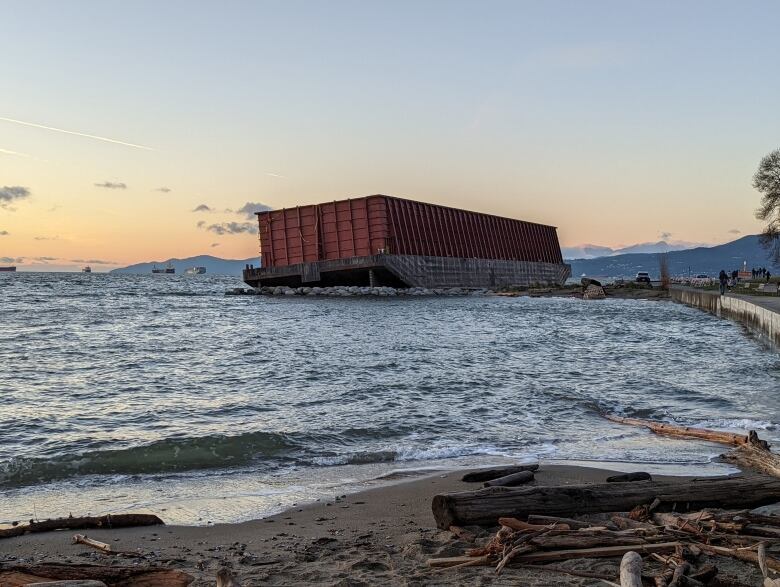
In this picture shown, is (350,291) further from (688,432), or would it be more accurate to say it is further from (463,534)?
(463,534)

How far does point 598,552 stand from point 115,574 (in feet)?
10.1

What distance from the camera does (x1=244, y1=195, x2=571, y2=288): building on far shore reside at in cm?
5600

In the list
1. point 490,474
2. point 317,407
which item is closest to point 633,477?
point 490,474

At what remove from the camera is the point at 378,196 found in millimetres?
55781

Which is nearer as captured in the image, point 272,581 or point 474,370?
point 272,581

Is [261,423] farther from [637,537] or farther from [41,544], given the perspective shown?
[637,537]

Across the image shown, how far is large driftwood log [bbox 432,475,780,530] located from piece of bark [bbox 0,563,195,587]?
7.02ft

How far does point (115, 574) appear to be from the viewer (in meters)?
4.04

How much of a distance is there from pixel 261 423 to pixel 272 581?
695 centimetres

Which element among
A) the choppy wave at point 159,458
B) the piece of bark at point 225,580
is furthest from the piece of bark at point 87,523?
the piece of bark at point 225,580

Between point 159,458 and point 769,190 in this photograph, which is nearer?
point 159,458

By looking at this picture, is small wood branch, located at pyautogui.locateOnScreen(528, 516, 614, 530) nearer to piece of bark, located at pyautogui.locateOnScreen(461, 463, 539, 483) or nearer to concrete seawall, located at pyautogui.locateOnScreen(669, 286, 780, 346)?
piece of bark, located at pyautogui.locateOnScreen(461, 463, 539, 483)

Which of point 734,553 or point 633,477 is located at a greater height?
point 734,553

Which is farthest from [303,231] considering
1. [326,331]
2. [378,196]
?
[326,331]
